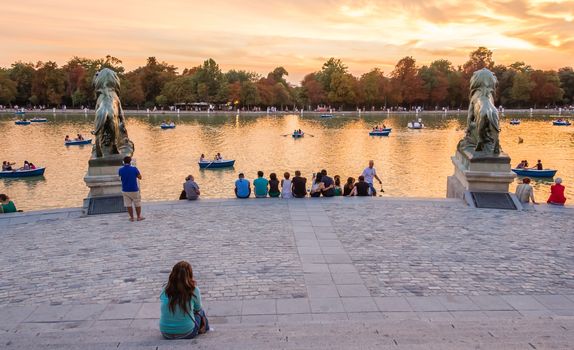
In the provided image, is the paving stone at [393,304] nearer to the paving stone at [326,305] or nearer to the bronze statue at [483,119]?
the paving stone at [326,305]

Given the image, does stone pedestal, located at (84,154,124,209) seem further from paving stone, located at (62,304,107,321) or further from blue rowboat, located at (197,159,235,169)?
blue rowboat, located at (197,159,235,169)

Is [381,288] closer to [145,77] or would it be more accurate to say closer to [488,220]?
[488,220]

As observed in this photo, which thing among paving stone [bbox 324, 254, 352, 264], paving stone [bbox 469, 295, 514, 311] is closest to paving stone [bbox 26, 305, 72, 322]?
paving stone [bbox 324, 254, 352, 264]

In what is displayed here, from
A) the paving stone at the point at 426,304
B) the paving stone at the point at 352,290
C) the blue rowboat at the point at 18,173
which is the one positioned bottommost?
the blue rowboat at the point at 18,173

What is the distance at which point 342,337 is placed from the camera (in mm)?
5500

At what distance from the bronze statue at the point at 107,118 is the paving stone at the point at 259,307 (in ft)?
32.3

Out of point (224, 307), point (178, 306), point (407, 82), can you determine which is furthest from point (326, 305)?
point (407, 82)

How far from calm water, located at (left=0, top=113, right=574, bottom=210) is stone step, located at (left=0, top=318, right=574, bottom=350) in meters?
20.3

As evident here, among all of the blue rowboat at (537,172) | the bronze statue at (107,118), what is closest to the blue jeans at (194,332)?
the bronze statue at (107,118)

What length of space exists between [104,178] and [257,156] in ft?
91.5

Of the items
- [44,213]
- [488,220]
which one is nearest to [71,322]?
[44,213]

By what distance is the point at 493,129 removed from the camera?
613 inches

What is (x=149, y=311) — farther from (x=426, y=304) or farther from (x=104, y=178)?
(x=104, y=178)

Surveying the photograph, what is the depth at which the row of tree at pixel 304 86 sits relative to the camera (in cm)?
11325
